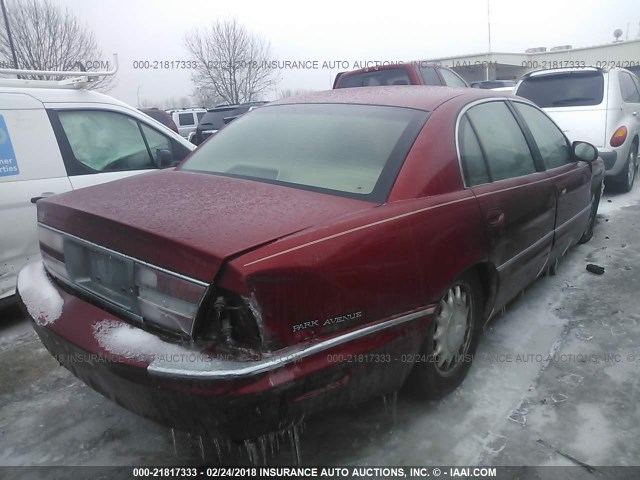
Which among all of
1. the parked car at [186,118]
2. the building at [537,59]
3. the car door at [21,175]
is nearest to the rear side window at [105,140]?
the car door at [21,175]

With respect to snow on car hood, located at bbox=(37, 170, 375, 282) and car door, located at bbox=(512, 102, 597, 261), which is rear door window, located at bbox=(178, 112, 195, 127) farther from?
snow on car hood, located at bbox=(37, 170, 375, 282)

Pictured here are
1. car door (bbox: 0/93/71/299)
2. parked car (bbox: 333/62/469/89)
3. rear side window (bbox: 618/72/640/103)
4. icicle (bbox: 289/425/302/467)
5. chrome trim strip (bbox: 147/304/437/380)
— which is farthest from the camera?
parked car (bbox: 333/62/469/89)

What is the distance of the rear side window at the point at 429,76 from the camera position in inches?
310

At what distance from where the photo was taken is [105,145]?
4129 millimetres

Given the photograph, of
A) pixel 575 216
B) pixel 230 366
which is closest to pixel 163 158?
pixel 230 366

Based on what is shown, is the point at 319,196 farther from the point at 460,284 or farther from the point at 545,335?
the point at 545,335

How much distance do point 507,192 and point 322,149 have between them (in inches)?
43.1

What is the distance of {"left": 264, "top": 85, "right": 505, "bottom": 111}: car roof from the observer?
2.68 metres

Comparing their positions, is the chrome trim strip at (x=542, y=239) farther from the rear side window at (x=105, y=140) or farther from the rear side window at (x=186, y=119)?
the rear side window at (x=186, y=119)

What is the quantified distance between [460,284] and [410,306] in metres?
0.55

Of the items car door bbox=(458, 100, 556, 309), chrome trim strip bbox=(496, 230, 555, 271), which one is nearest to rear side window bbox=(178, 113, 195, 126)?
car door bbox=(458, 100, 556, 309)

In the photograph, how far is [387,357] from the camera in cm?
200

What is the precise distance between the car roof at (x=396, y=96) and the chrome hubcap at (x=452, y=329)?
983mm

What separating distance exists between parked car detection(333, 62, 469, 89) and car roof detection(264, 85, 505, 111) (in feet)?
15.3
